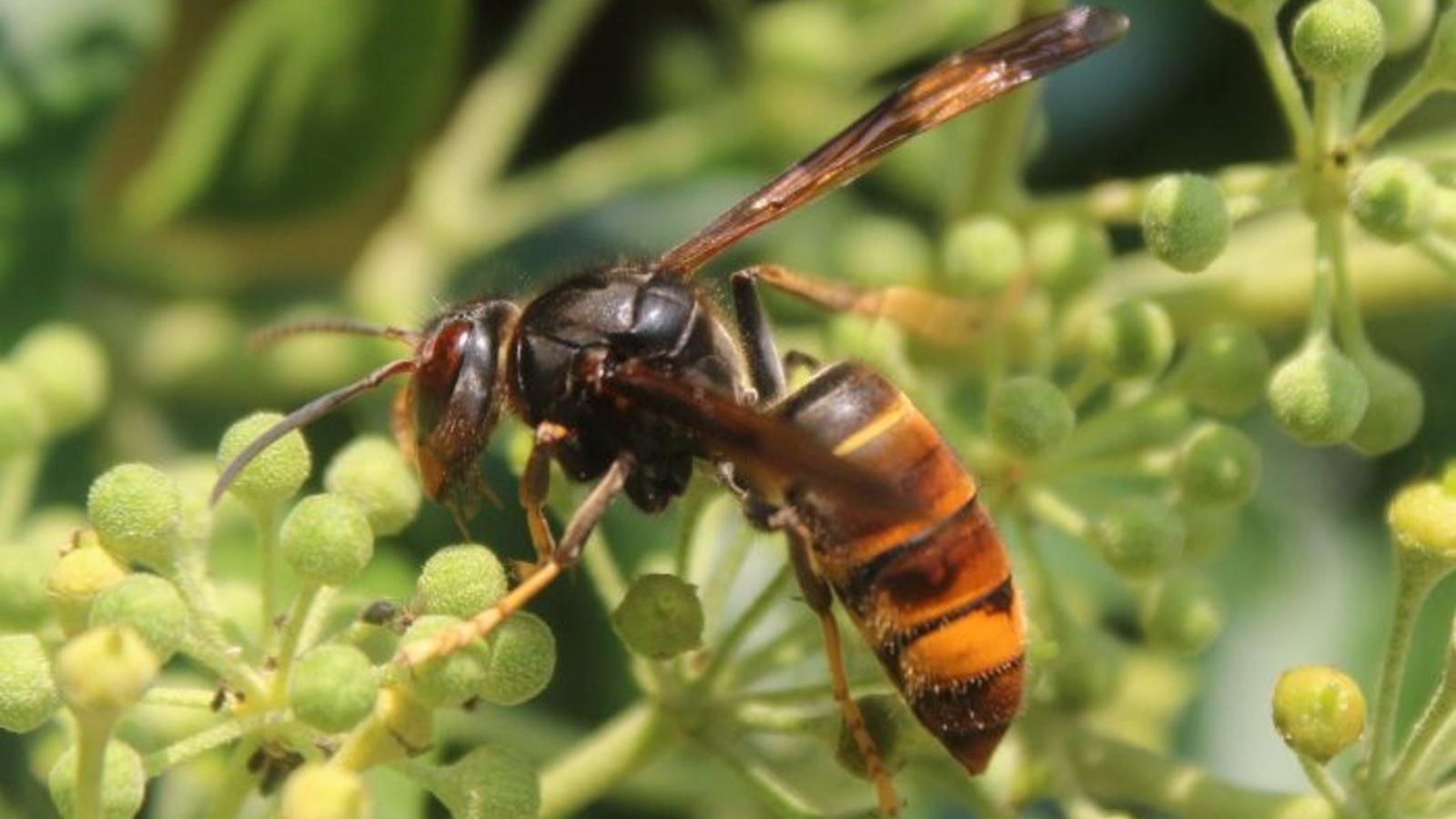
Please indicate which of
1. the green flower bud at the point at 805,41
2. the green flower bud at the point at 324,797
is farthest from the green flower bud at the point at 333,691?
the green flower bud at the point at 805,41

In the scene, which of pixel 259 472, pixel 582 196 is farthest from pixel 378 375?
pixel 582 196

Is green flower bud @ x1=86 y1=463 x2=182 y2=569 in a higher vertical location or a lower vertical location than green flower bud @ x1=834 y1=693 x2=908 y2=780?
higher

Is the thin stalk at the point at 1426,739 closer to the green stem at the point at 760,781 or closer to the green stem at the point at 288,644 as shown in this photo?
the green stem at the point at 760,781

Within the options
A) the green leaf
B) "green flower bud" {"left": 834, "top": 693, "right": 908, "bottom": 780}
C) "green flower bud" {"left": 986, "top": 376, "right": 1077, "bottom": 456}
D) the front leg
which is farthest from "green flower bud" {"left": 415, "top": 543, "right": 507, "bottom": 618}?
the green leaf

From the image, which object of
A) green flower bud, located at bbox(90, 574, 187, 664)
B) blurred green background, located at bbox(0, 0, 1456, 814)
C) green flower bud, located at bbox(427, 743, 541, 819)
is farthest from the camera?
blurred green background, located at bbox(0, 0, 1456, 814)

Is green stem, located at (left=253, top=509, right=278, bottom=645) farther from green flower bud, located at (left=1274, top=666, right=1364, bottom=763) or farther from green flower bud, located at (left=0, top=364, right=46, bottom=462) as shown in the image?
green flower bud, located at (left=1274, top=666, right=1364, bottom=763)

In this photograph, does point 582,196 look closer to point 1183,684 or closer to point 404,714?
point 1183,684
